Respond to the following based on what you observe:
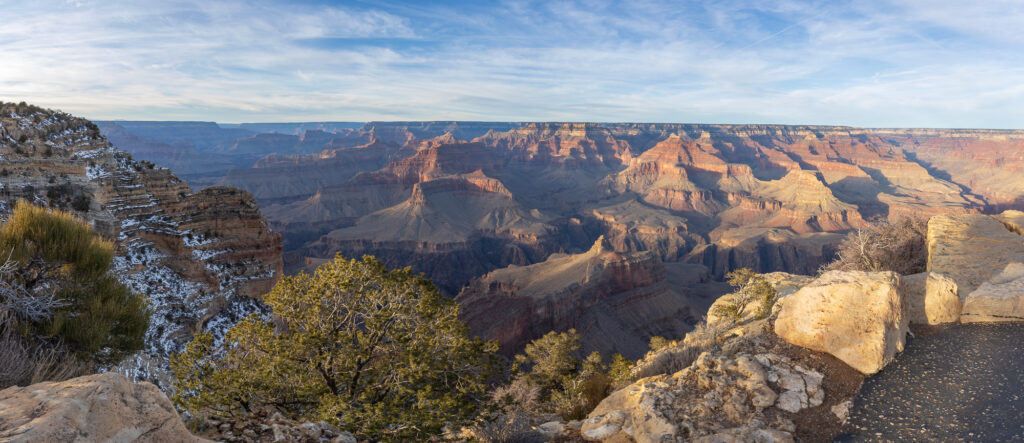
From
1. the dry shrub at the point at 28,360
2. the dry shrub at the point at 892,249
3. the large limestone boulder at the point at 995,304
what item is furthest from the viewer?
the dry shrub at the point at 892,249

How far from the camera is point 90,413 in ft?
14.2

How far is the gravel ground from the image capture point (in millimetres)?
7816

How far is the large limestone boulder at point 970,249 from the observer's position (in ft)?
46.6

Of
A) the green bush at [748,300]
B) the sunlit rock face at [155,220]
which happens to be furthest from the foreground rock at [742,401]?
the sunlit rock face at [155,220]

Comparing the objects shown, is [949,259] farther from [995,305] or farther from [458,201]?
[458,201]

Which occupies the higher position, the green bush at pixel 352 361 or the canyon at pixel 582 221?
the green bush at pixel 352 361

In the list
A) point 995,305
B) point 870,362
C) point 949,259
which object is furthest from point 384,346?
point 949,259

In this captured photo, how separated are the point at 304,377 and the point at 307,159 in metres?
203

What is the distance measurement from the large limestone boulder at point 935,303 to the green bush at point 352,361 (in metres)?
12.0

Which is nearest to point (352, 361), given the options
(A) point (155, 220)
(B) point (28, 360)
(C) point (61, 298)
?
(B) point (28, 360)

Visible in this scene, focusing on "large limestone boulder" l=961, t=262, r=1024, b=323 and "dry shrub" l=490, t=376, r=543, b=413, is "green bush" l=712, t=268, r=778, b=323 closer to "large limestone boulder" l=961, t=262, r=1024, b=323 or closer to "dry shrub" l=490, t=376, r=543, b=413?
"large limestone boulder" l=961, t=262, r=1024, b=323

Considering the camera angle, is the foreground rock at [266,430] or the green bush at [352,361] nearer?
the foreground rock at [266,430]

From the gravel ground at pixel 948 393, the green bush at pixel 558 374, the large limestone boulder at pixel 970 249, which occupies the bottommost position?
the green bush at pixel 558 374

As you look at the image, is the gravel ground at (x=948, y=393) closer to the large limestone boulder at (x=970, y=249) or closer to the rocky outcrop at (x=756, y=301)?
the large limestone boulder at (x=970, y=249)
